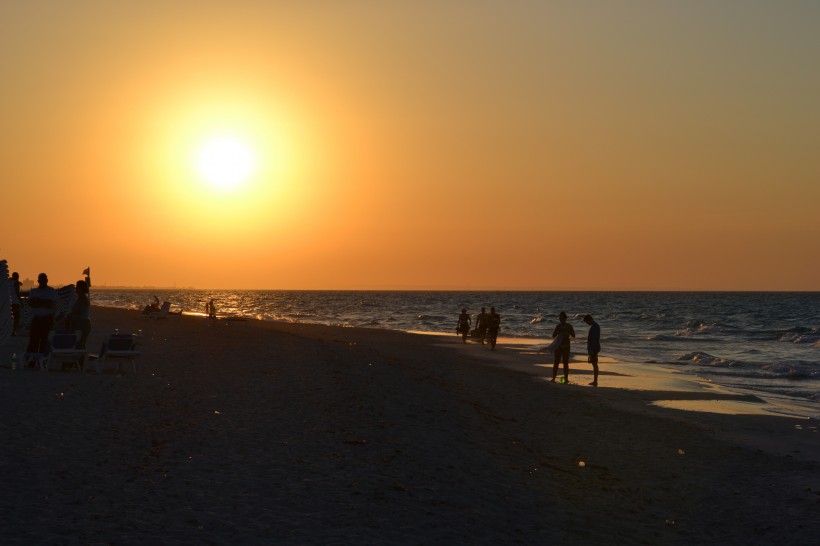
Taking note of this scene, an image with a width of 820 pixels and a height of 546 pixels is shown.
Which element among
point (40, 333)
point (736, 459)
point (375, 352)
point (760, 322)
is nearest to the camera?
point (736, 459)

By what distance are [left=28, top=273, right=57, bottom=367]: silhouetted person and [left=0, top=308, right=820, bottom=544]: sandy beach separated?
1.19m

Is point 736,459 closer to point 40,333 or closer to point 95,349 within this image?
point 40,333

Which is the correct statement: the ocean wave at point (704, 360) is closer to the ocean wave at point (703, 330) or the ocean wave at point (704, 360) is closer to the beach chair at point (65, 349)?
the ocean wave at point (703, 330)

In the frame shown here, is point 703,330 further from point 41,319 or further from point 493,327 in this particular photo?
point 41,319

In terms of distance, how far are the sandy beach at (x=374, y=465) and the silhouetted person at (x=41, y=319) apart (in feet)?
3.89

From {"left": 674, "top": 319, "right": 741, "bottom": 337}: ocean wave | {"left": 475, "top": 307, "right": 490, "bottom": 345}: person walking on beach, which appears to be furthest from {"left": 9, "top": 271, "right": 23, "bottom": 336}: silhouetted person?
{"left": 674, "top": 319, "right": 741, "bottom": 337}: ocean wave

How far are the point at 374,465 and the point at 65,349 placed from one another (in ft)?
36.6

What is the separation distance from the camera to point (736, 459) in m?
13.6

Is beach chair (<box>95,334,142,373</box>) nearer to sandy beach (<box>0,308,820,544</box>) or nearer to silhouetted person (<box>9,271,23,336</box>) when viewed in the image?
sandy beach (<box>0,308,820,544</box>)

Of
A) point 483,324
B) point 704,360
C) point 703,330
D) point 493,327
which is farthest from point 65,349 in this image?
point 703,330

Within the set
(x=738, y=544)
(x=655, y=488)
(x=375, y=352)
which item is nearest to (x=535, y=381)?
(x=375, y=352)

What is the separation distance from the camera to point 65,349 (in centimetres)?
1914

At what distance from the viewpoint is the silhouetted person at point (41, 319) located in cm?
1975

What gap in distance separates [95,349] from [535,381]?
14194 millimetres
